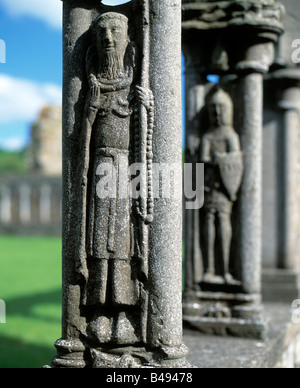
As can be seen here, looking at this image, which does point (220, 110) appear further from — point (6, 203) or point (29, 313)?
point (6, 203)

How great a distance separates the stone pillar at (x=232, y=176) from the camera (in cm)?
554

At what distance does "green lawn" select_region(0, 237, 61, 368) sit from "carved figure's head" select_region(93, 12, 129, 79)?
148 inches

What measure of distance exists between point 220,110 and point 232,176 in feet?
1.90

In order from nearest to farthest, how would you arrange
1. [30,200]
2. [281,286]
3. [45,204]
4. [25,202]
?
[281,286] → [45,204] → [30,200] → [25,202]

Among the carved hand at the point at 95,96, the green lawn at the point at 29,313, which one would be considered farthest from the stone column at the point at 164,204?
the green lawn at the point at 29,313

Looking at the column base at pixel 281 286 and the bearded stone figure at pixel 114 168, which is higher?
the bearded stone figure at pixel 114 168

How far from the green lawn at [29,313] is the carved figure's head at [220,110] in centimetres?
294

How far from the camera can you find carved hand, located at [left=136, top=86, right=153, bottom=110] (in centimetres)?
344

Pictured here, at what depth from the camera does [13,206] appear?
3966cm

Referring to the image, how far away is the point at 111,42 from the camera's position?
347 centimetres

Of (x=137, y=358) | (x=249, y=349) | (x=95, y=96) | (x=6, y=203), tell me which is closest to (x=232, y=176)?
(x=249, y=349)

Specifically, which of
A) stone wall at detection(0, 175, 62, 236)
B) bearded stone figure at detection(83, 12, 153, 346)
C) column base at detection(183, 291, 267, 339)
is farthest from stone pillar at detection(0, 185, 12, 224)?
bearded stone figure at detection(83, 12, 153, 346)

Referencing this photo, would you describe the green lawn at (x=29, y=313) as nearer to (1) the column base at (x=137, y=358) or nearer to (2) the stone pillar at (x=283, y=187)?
(2) the stone pillar at (x=283, y=187)

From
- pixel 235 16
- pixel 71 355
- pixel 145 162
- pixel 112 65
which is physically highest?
pixel 235 16
